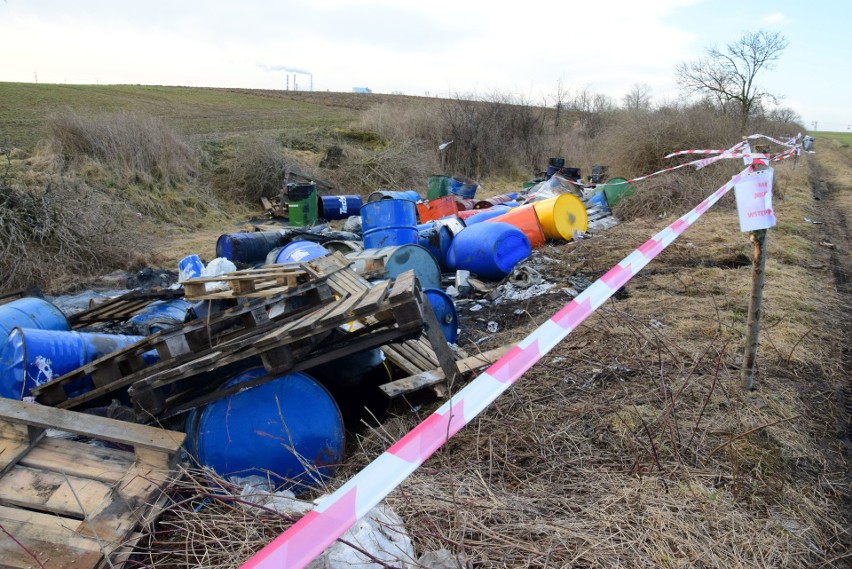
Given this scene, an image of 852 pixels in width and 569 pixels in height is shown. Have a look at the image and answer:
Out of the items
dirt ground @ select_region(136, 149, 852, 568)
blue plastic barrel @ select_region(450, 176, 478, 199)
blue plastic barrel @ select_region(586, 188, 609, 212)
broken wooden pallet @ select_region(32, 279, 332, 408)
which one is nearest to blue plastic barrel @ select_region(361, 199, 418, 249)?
dirt ground @ select_region(136, 149, 852, 568)

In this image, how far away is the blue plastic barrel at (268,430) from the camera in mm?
2986

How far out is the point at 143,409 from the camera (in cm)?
300

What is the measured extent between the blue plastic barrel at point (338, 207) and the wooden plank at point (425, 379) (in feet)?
29.6

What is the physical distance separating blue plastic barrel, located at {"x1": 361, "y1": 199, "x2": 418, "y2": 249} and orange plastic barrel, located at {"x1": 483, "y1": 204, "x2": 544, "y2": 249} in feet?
6.50

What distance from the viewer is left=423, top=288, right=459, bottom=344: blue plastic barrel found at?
4.89 m

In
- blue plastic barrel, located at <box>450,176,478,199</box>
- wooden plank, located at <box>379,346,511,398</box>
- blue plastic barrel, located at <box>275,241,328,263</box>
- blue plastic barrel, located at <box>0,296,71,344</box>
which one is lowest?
wooden plank, located at <box>379,346,511,398</box>

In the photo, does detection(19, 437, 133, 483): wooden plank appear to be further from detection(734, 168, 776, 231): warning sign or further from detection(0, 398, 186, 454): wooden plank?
detection(734, 168, 776, 231): warning sign

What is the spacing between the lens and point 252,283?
4.24m

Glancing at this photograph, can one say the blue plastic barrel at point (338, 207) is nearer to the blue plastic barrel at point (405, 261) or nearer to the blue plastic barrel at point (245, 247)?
the blue plastic barrel at point (245, 247)

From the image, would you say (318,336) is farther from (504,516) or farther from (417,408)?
(504,516)

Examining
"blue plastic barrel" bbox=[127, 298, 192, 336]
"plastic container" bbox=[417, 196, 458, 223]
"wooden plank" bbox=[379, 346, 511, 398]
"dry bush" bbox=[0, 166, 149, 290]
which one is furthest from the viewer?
"plastic container" bbox=[417, 196, 458, 223]

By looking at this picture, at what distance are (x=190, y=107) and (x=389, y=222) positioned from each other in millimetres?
28737

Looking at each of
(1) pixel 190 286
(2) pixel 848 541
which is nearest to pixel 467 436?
(2) pixel 848 541

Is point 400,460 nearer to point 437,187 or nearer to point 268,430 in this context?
point 268,430
